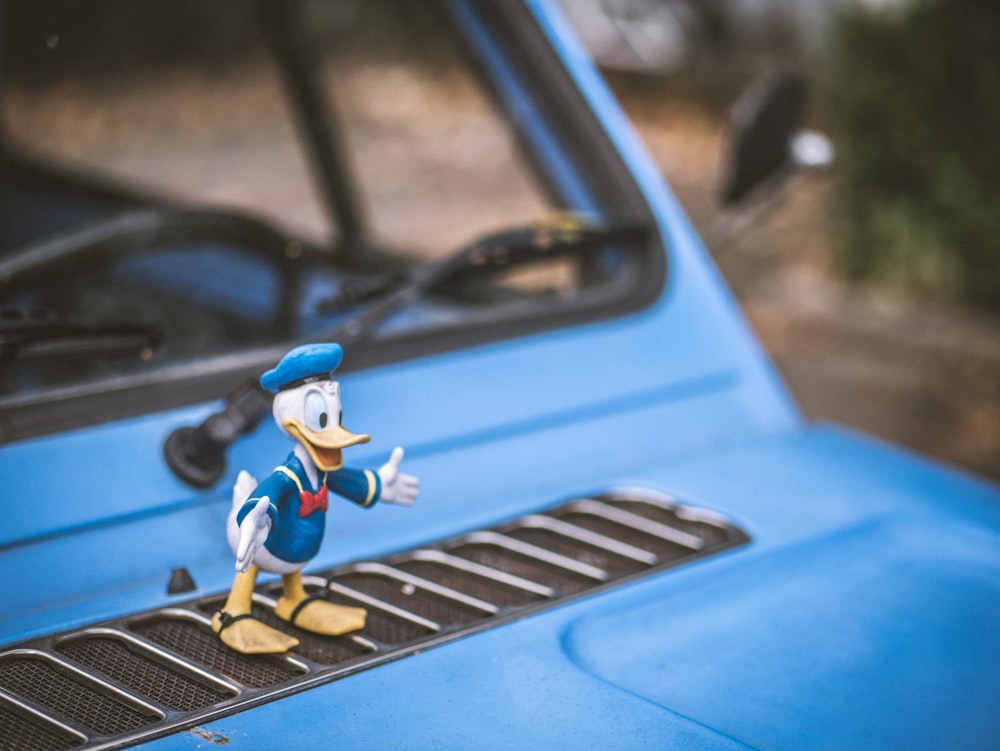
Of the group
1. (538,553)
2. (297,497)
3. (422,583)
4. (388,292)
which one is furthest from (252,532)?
(388,292)

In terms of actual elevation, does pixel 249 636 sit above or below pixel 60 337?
below

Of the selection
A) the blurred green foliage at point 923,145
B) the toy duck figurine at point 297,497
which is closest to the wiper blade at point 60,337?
the toy duck figurine at point 297,497

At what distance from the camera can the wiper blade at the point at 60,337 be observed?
1294 mm

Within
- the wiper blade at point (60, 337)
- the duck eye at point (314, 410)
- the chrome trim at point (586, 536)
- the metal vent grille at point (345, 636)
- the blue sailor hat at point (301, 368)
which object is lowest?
the metal vent grille at point (345, 636)

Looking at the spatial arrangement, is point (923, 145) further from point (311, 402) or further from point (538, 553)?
point (311, 402)

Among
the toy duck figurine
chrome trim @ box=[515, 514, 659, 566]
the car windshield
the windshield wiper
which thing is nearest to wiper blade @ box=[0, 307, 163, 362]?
the car windshield

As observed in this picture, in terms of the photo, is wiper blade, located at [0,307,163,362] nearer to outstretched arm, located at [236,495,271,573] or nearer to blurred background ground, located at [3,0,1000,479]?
Result: outstretched arm, located at [236,495,271,573]

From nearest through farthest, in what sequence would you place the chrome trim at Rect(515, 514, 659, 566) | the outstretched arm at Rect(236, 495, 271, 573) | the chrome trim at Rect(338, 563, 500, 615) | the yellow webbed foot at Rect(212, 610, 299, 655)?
the outstretched arm at Rect(236, 495, 271, 573) → the yellow webbed foot at Rect(212, 610, 299, 655) → the chrome trim at Rect(338, 563, 500, 615) → the chrome trim at Rect(515, 514, 659, 566)

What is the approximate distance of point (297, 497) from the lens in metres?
1.05

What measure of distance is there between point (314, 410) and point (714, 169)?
285 inches

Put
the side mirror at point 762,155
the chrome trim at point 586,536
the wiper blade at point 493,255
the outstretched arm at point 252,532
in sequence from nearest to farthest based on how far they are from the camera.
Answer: the outstretched arm at point 252,532 → the chrome trim at point 586,536 → the wiper blade at point 493,255 → the side mirror at point 762,155

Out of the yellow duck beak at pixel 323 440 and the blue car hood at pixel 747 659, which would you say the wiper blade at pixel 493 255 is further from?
the yellow duck beak at pixel 323 440

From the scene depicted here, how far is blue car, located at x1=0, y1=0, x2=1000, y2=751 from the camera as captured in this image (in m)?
1.04

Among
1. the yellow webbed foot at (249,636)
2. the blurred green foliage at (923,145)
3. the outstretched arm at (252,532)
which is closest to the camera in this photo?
the outstretched arm at (252,532)
